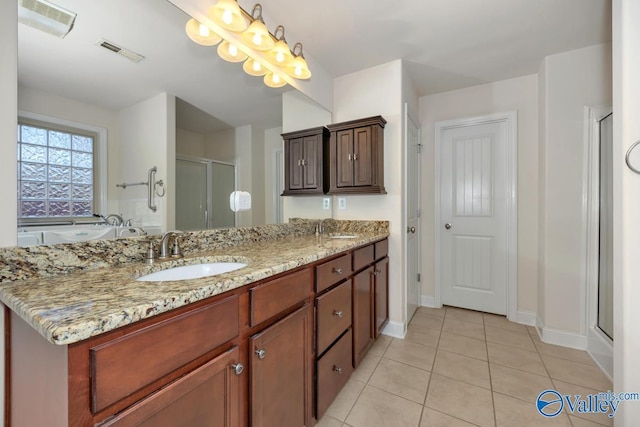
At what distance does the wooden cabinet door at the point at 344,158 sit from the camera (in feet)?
7.38

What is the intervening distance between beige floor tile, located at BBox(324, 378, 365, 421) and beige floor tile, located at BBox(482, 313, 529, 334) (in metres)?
1.60

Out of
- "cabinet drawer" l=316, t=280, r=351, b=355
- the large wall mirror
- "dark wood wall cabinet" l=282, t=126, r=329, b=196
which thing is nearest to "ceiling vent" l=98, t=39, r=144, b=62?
the large wall mirror

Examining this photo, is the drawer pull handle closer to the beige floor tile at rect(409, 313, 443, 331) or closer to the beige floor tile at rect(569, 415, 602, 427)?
the beige floor tile at rect(569, 415, 602, 427)

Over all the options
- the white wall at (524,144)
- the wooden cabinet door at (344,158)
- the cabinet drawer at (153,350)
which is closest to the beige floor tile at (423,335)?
the white wall at (524,144)

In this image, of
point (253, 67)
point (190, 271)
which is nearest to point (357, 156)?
point (253, 67)

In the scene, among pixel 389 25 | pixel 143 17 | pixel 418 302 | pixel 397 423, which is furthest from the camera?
pixel 418 302

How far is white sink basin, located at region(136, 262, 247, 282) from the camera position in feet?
3.25

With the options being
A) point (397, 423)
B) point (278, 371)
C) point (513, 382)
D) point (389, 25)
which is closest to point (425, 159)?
point (389, 25)

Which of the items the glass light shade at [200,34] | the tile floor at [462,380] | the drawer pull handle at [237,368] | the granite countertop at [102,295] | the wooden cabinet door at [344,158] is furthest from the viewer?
the wooden cabinet door at [344,158]

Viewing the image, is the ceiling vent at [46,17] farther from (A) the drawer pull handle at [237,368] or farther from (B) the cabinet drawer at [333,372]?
(B) the cabinet drawer at [333,372]

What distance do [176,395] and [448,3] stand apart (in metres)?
2.29

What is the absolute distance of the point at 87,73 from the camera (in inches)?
36.7

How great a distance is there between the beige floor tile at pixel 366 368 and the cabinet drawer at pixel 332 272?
2.35 feet

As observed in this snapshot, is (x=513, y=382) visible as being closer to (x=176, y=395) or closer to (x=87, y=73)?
(x=176, y=395)
